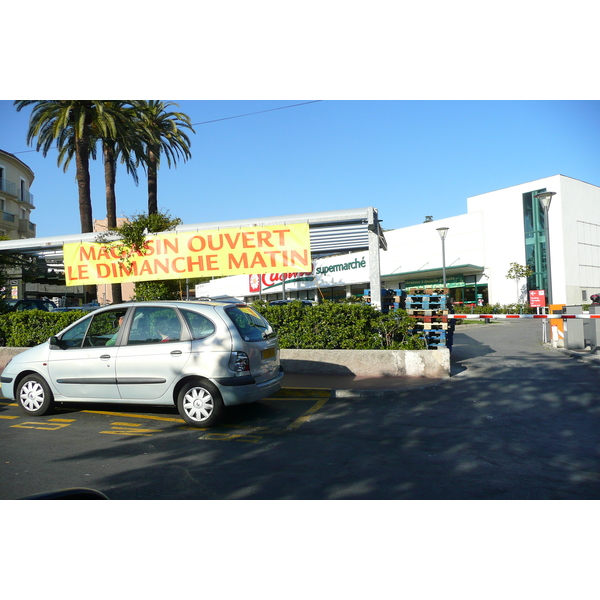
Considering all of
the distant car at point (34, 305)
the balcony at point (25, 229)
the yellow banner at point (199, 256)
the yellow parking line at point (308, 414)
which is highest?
the balcony at point (25, 229)

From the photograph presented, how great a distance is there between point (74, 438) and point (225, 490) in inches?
112

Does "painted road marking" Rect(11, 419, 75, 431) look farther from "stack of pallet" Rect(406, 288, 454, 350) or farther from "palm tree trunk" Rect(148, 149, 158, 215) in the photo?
"palm tree trunk" Rect(148, 149, 158, 215)

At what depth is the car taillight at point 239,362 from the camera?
6.32 meters

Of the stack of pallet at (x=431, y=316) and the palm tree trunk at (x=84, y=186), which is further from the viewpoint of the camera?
the palm tree trunk at (x=84, y=186)

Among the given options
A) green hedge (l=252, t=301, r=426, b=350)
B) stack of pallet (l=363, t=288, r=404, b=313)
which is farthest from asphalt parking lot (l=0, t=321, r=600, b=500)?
stack of pallet (l=363, t=288, r=404, b=313)

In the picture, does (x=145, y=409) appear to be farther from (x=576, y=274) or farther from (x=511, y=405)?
(x=576, y=274)

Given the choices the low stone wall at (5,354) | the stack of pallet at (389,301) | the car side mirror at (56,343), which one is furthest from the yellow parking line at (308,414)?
the low stone wall at (5,354)

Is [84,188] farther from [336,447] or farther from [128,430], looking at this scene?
[336,447]

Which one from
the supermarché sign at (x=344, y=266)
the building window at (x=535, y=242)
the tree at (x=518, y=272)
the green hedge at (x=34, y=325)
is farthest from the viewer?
the building window at (x=535, y=242)

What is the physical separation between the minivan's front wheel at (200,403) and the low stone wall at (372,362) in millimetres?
4080

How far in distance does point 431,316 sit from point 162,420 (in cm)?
635

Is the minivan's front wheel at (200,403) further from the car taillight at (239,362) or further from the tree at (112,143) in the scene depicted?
the tree at (112,143)

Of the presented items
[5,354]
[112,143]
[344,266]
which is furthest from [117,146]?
[344,266]

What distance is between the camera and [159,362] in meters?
6.53
